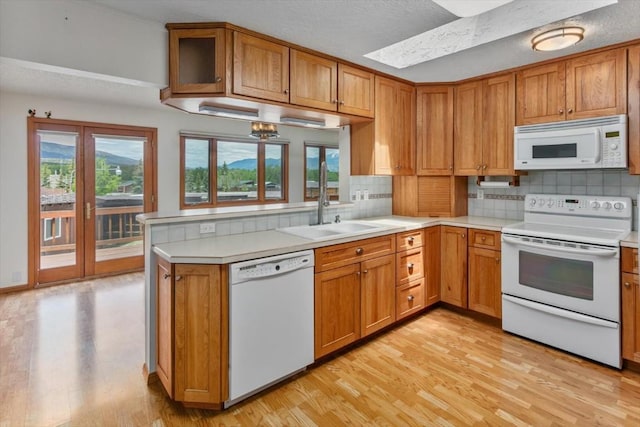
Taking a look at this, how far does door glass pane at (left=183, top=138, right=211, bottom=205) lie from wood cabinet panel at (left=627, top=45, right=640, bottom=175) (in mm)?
5341

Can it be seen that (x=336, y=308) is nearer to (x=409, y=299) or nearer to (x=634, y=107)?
(x=409, y=299)

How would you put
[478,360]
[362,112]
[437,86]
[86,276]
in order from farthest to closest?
[86,276] < [437,86] < [362,112] < [478,360]

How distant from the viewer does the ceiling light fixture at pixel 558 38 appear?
2277 mm

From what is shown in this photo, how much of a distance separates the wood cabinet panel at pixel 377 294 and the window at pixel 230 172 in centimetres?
387

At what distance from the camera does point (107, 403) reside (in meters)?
2.08

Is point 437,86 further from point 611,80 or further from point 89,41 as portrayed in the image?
point 89,41

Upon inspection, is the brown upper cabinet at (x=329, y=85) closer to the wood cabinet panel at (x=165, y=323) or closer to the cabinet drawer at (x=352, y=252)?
the cabinet drawer at (x=352, y=252)

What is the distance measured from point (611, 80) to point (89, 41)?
3658 millimetres

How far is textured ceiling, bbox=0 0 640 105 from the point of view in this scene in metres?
2.02

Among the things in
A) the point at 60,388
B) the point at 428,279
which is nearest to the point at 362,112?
the point at 428,279

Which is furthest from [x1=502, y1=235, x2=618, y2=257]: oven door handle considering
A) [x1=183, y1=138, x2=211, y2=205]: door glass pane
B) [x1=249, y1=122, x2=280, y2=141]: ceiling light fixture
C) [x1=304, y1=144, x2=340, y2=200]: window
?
[x1=183, y1=138, x2=211, y2=205]: door glass pane

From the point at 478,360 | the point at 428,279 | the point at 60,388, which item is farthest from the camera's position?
the point at 428,279

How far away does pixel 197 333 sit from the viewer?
77.3 inches

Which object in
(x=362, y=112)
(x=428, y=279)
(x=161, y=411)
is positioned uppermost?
(x=362, y=112)
